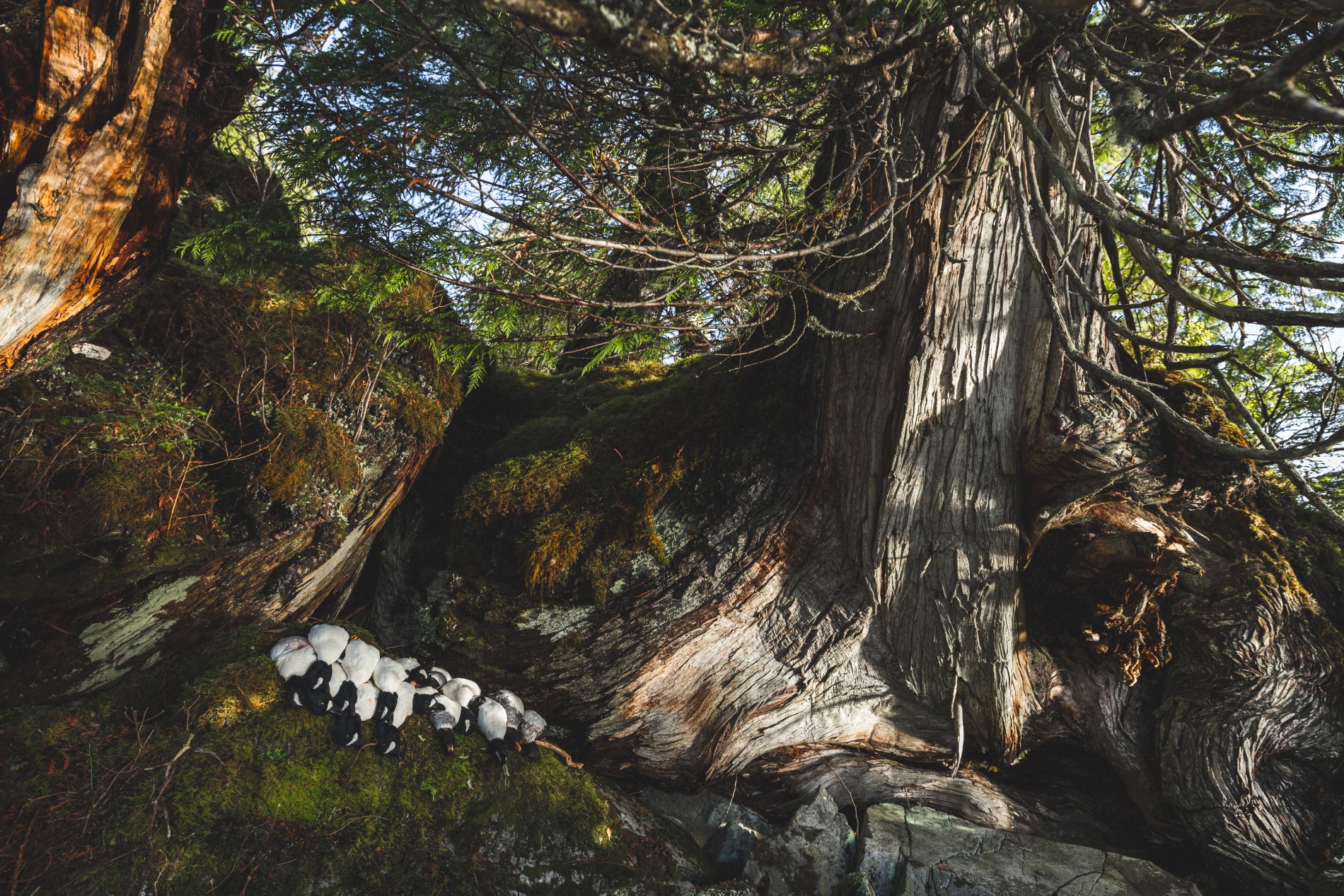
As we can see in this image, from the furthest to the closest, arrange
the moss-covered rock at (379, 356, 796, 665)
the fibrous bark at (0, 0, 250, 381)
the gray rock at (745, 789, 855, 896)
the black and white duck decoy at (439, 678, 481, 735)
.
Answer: the moss-covered rock at (379, 356, 796, 665) < the black and white duck decoy at (439, 678, 481, 735) < the gray rock at (745, 789, 855, 896) < the fibrous bark at (0, 0, 250, 381)

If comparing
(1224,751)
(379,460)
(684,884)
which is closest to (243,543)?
(379,460)

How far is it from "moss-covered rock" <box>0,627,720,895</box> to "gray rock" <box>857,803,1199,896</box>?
980mm

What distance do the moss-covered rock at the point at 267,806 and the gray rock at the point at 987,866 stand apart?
3.22 ft

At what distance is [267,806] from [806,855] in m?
2.60

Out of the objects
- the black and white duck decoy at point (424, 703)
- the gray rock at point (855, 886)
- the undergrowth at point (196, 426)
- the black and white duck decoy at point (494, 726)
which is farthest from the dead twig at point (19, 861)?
the gray rock at point (855, 886)

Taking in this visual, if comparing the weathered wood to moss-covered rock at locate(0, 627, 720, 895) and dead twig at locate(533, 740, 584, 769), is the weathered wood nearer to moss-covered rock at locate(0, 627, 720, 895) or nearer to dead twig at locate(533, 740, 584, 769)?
moss-covered rock at locate(0, 627, 720, 895)

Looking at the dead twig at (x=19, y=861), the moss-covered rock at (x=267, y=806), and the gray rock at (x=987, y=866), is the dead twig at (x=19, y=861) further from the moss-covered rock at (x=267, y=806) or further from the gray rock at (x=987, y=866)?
the gray rock at (x=987, y=866)

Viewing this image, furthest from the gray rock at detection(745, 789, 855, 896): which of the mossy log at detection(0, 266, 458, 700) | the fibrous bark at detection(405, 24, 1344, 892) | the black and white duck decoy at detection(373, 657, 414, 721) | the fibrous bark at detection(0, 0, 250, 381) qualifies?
the fibrous bark at detection(0, 0, 250, 381)

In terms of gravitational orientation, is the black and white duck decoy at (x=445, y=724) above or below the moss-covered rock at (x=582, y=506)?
below

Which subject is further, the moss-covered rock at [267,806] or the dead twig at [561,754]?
the dead twig at [561,754]

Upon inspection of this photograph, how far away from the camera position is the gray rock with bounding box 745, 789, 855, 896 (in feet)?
11.0

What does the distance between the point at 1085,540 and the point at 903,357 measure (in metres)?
1.41

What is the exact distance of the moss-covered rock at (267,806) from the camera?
256 centimetres

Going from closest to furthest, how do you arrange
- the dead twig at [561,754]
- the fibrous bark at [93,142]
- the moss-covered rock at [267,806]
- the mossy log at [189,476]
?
the moss-covered rock at [267,806], the fibrous bark at [93,142], the mossy log at [189,476], the dead twig at [561,754]
